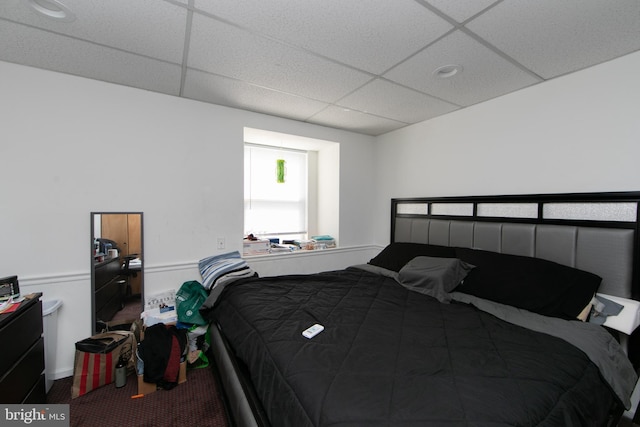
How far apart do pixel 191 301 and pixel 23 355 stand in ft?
3.30

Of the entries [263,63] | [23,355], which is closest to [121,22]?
[263,63]

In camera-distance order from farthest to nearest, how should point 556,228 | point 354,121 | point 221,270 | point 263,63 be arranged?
Answer: 1. point 354,121
2. point 221,270
3. point 556,228
4. point 263,63

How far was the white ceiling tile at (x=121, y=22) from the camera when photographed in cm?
141

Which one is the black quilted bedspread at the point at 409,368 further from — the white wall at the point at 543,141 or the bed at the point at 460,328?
the white wall at the point at 543,141

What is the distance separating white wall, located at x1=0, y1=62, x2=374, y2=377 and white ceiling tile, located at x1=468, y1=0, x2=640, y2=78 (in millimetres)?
2267

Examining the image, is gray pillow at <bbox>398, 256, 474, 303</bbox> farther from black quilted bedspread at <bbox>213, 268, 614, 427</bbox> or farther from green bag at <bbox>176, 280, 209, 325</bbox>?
green bag at <bbox>176, 280, 209, 325</bbox>

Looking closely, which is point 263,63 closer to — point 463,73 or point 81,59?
→ point 81,59

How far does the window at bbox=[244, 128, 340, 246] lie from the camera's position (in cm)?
357

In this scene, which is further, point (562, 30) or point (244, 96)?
point (244, 96)

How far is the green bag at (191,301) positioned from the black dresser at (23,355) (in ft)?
2.78

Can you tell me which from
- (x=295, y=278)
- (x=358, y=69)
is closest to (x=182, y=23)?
(x=358, y=69)

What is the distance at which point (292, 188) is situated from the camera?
394 centimetres

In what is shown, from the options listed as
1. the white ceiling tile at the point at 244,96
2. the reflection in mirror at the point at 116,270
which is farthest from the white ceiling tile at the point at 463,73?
the reflection in mirror at the point at 116,270

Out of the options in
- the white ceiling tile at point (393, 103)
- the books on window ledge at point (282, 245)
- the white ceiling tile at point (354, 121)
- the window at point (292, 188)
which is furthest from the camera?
the window at point (292, 188)
